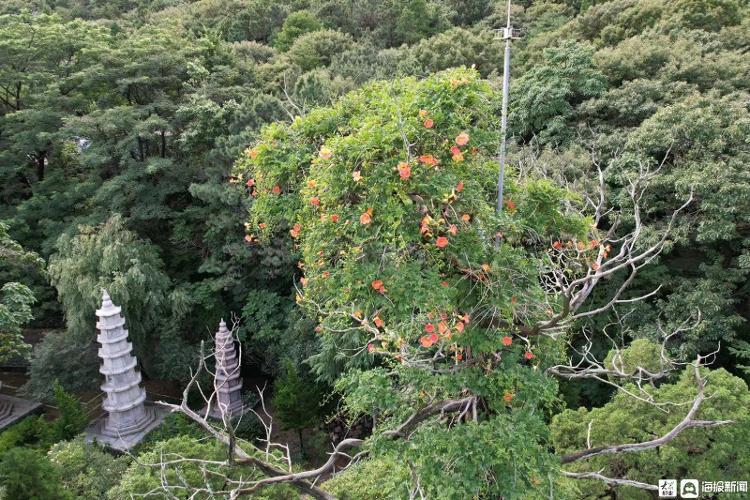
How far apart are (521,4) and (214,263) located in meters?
16.8

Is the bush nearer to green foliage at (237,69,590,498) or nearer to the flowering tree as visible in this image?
the flowering tree

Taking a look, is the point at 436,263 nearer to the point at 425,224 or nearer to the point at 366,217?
the point at 425,224

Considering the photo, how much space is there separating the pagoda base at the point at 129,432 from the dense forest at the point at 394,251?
2.64 feet

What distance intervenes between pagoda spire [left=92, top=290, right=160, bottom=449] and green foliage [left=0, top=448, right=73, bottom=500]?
151 inches

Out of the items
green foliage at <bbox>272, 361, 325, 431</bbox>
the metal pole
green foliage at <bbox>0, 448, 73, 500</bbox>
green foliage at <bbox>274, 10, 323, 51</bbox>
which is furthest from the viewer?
green foliage at <bbox>274, 10, 323, 51</bbox>

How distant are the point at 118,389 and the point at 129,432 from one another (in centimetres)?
88

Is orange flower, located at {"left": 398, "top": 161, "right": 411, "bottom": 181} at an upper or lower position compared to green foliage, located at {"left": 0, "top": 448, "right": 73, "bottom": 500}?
upper

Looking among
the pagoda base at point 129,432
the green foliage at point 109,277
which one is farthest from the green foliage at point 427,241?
the pagoda base at point 129,432

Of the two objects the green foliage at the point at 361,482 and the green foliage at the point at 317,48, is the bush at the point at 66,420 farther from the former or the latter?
the green foliage at the point at 317,48

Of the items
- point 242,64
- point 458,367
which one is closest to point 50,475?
point 458,367

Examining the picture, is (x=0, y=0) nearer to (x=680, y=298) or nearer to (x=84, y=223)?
(x=84, y=223)

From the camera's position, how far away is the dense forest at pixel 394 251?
3.30 m

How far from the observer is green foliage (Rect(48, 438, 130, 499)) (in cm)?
636

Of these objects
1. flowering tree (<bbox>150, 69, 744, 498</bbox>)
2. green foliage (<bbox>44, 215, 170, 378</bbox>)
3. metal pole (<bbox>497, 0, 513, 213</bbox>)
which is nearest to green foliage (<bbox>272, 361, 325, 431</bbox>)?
green foliage (<bbox>44, 215, 170, 378</bbox>)
